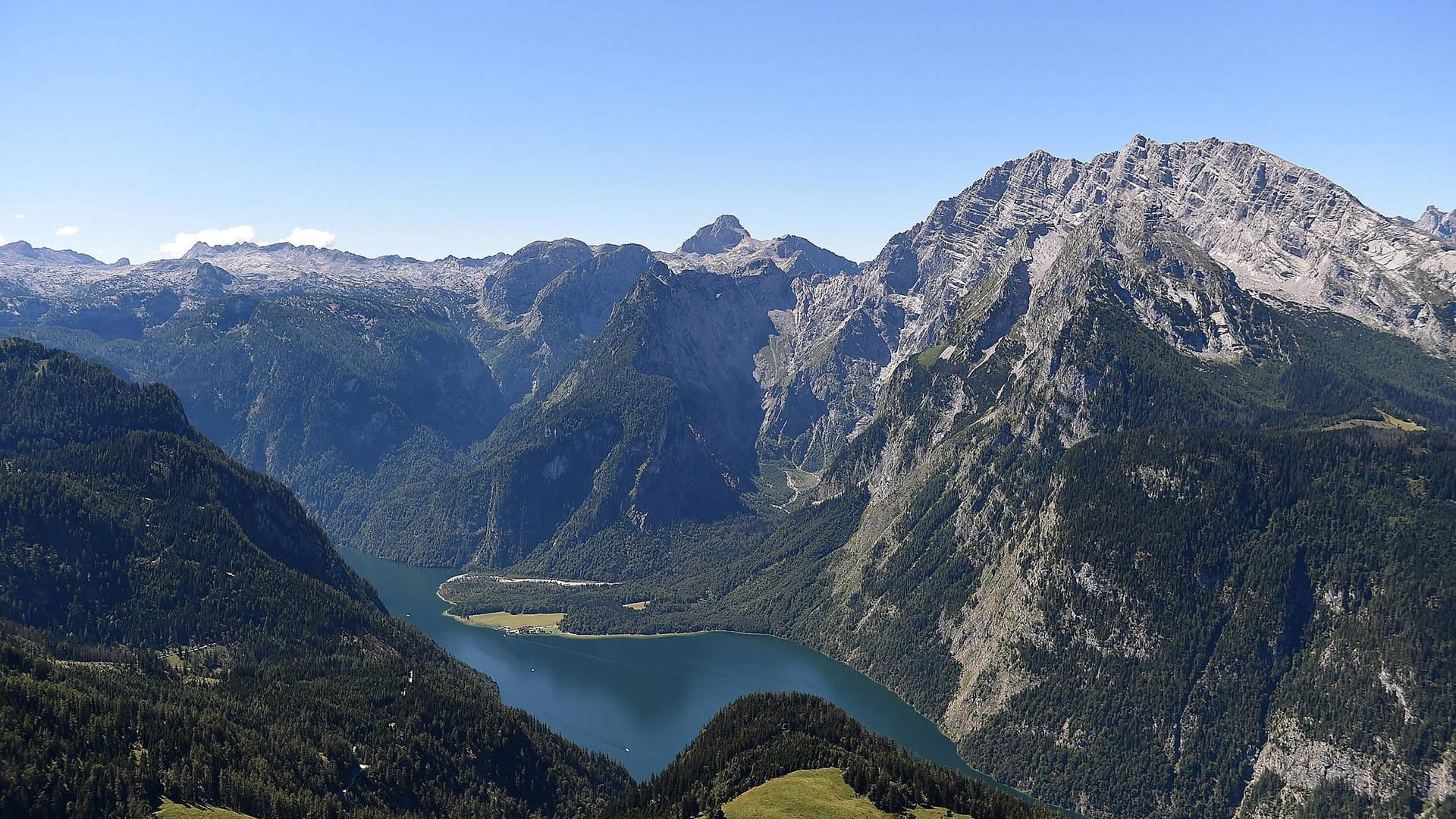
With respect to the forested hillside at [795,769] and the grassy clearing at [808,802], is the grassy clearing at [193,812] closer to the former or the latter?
the forested hillside at [795,769]

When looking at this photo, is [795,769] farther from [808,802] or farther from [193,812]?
[193,812]

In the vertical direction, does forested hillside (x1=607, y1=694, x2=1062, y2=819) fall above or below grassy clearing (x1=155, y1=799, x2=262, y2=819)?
above

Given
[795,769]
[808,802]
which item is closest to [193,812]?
[808,802]

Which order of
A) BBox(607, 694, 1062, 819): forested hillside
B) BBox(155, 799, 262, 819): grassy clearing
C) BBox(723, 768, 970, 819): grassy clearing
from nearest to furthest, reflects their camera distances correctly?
BBox(155, 799, 262, 819): grassy clearing < BBox(723, 768, 970, 819): grassy clearing < BBox(607, 694, 1062, 819): forested hillside

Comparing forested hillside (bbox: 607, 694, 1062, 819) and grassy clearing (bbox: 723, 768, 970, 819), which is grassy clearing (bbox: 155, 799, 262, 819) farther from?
grassy clearing (bbox: 723, 768, 970, 819)

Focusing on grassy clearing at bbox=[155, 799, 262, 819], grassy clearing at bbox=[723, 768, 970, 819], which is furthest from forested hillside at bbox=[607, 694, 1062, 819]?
grassy clearing at bbox=[155, 799, 262, 819]

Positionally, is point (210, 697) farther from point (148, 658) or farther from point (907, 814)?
point (907, 814)
